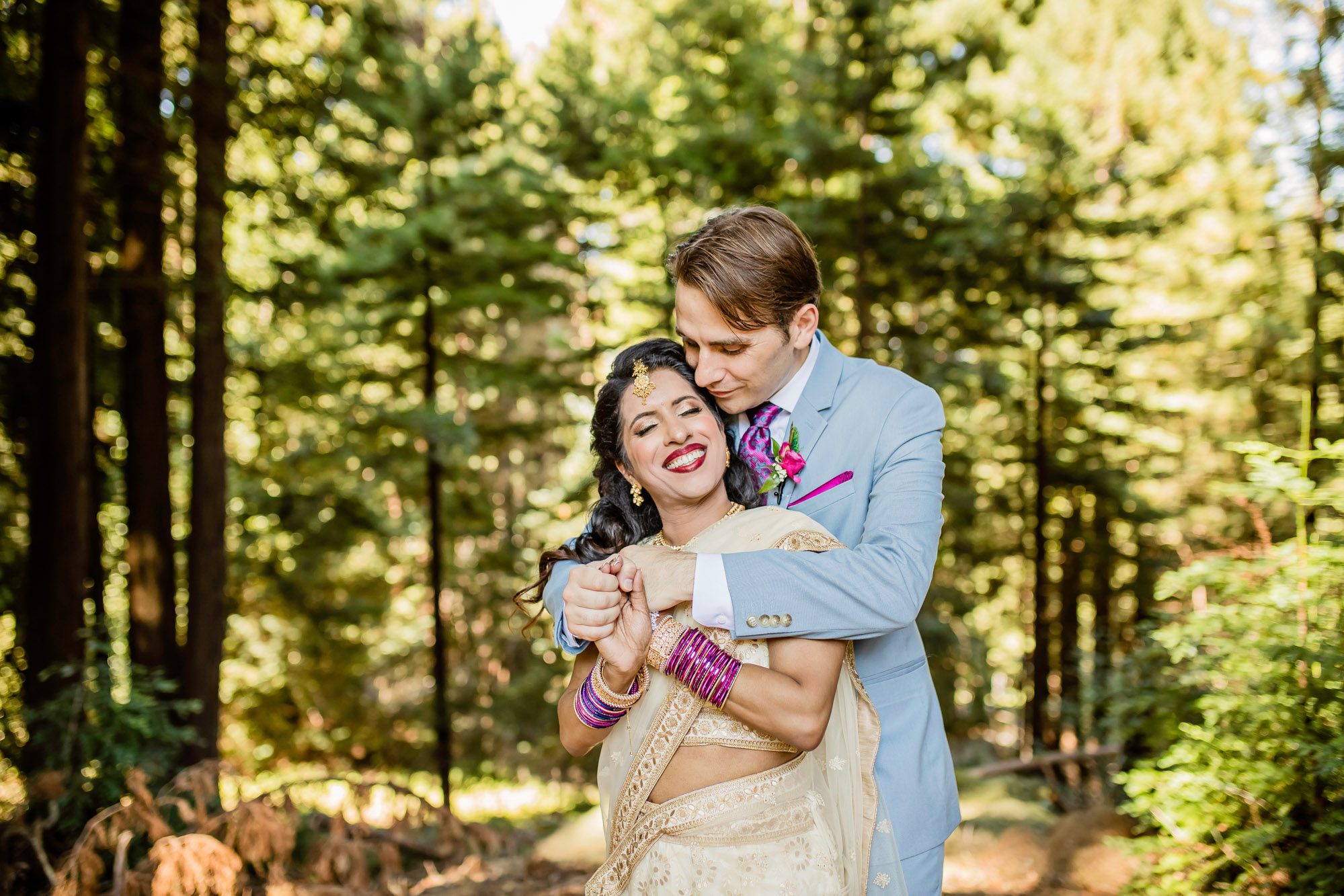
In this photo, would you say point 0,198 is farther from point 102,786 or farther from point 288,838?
point 288,838

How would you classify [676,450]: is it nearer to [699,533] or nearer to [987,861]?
[699,533]

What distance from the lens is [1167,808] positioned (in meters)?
3.55

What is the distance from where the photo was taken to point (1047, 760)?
27.0 feet

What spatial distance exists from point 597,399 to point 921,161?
32.0ft

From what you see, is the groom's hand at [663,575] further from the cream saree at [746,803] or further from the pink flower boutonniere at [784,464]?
the pink flower boutonniere at [784,464]

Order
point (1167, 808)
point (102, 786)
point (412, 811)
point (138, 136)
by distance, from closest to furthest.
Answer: point (1167, 808), point (102, 786), point (412, 811), point (138, 136)

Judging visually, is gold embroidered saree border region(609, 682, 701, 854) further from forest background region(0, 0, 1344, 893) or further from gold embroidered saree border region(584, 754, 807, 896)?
forest background region(0, 0, 1344, 893)

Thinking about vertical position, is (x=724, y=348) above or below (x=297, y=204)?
below

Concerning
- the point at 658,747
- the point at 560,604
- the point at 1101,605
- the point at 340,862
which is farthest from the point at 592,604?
the point at 1101,605

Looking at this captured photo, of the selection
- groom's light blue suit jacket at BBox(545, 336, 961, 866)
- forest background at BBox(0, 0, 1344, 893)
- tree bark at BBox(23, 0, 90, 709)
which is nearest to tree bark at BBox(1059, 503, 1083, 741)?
forest background at BBox(0, 0, 1344, 893)

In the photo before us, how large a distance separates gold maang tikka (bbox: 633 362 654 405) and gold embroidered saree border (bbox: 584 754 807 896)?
3.29ft

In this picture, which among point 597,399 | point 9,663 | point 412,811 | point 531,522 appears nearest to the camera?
point 597,399

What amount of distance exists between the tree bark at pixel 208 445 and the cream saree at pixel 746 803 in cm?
670

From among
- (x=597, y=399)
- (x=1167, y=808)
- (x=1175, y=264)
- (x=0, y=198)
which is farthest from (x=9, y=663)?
(x=1175, y=264)
